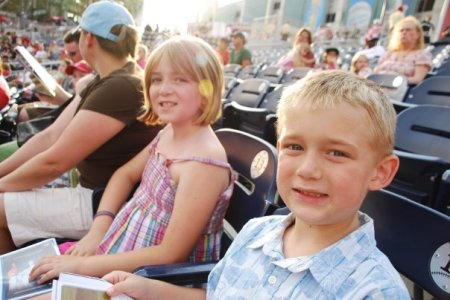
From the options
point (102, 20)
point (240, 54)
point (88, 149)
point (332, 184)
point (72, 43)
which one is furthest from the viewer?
point (240, 54)

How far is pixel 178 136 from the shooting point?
1436 mm

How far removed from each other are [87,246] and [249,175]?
2.25 ft

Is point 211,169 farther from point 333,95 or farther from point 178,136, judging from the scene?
point 333,95

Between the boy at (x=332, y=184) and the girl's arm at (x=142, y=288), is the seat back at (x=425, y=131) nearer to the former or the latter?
the boy at (x=332, y=184)

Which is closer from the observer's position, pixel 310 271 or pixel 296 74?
pixel 310 271

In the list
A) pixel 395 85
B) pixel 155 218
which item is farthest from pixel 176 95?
pixel 395 85

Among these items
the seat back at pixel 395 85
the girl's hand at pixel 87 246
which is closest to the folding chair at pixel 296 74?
the seat back at pixel 395 85

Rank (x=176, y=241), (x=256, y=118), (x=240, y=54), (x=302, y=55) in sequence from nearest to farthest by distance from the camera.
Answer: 1. (x=176, y=241)
2. (x=256, y=118)
3. (x=302, y=55)
4. (x=240, y=54)

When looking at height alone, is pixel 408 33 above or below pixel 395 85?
above

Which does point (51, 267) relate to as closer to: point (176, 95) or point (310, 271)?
point (176, 95)

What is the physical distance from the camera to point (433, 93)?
3070 millimetres

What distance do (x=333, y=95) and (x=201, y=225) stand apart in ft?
2.17

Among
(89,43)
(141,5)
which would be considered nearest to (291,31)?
(141,5)

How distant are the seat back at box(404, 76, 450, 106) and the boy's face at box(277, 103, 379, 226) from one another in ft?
8.39
